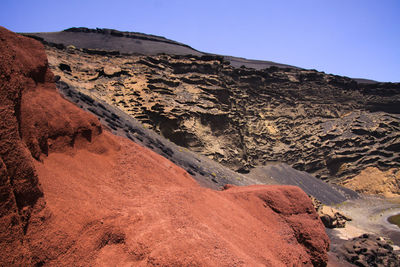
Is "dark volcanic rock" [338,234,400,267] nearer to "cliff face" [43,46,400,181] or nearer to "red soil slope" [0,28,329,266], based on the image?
"red soil slope" [0,28,329,266]

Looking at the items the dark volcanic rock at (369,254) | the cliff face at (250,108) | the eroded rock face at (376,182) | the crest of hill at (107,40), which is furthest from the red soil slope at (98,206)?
the crest of hill at (107,40)

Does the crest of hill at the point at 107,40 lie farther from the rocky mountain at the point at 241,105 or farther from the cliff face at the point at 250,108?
the cliff face at the point at 250,108

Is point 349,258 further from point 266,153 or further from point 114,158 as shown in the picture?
point 266,153

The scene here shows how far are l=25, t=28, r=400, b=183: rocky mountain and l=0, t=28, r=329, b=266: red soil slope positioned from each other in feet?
55.8

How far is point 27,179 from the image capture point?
2590 mm

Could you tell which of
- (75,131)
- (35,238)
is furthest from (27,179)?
(75,131)

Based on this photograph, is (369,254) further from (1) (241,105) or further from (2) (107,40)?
(2) (107,40)

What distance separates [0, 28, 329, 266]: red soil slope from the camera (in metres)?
2.51

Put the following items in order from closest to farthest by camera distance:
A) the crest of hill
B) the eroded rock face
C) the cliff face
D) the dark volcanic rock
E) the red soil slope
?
the red soil slope, the dark volcanic rock, the cliff face, the eroded rock face, the crest of hill

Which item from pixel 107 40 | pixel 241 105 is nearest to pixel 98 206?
pixel 241 105

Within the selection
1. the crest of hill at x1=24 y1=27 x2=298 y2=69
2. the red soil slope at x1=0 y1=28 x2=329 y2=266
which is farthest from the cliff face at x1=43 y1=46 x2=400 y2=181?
the red soil slope at x1=0 y1=28 x2=329 y2=266

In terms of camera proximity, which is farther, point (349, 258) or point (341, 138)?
point (341, 138)

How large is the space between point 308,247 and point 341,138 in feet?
111

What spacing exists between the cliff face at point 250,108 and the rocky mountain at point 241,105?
107mm
